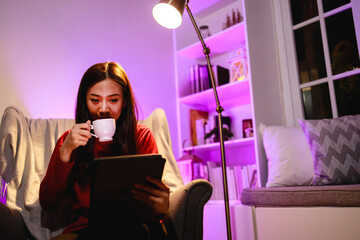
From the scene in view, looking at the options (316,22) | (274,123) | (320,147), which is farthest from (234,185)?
(316,22)

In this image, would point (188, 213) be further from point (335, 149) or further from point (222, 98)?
point (222, 98)

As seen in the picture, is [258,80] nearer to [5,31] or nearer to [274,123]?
[274,123]

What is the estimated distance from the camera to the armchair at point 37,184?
1120mm

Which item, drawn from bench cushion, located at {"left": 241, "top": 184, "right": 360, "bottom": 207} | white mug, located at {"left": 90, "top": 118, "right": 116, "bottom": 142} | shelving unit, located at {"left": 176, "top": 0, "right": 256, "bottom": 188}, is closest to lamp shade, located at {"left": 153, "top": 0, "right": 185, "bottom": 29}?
white mug, located at {"left": 90, "top": 118, "right": 116, "bottom": 142}

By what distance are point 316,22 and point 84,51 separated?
5.59 ft

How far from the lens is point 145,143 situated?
1326 millimetres

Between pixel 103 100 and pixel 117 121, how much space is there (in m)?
0.13

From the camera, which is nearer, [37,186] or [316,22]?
[37,186]

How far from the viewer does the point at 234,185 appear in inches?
88.3

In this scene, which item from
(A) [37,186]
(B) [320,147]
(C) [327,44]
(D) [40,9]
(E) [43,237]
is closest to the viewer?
(E) [43,237]

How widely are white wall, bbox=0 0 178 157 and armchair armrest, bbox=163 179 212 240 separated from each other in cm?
113

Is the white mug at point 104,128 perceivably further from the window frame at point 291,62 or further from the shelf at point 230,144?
the window frame at point 291,62

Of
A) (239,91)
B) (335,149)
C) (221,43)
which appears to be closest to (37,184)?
(335,149)

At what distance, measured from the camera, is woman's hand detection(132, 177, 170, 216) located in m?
0.90
